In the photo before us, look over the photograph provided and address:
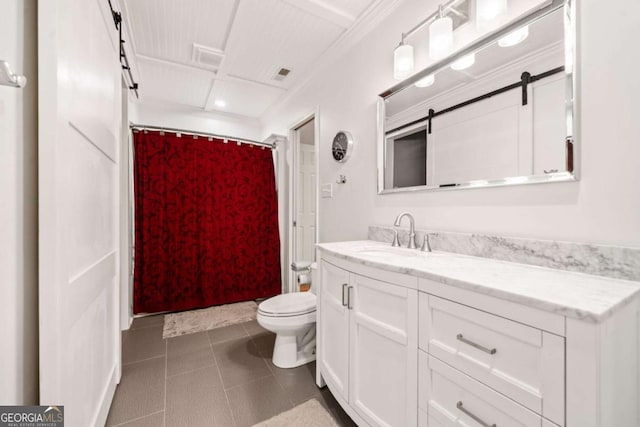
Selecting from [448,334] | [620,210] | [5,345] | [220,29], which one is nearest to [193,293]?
[5,345]

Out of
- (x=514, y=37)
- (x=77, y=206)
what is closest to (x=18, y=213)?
(x=77, y=206)

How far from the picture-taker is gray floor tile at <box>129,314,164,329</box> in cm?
240

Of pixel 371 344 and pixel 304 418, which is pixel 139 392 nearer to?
pixel 304 418

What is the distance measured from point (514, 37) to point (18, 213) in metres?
1.85

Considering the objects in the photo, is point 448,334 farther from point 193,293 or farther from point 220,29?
point 193,293

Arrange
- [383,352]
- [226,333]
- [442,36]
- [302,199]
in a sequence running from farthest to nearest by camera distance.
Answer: [302,199], [226,333], [442,36], [383,352]

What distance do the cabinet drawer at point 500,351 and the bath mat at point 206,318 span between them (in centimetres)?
212

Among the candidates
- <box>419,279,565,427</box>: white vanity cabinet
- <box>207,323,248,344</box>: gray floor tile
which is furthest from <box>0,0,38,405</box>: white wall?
<box>207,323,248,344</box>: gray floor tile

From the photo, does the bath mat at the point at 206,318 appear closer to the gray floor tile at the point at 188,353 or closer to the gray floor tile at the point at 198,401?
the gray floor tile at the point at 188,353

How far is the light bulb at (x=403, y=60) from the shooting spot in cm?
148

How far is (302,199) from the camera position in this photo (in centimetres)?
351

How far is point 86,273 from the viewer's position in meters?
1.01

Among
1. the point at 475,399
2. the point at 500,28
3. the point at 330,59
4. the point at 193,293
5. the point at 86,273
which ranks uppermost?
the point at 330,59

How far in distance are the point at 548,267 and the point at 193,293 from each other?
2937mm
